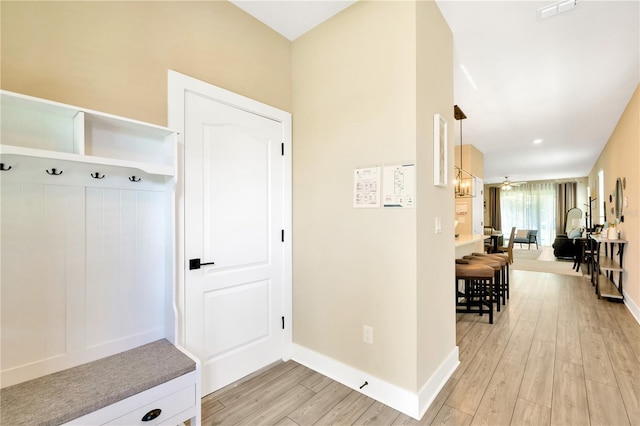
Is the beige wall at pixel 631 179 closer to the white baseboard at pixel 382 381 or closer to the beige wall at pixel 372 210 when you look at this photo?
the beige wall at pixel 372 210

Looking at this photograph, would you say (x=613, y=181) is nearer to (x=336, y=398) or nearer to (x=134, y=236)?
(x=336, y=398)

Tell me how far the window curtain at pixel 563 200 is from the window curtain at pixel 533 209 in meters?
0.14

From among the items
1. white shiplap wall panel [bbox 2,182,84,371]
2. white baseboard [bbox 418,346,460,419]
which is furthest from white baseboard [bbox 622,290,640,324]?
white shiplap wall panel [bbox 2,182,84,371]

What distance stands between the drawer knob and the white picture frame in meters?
2.09

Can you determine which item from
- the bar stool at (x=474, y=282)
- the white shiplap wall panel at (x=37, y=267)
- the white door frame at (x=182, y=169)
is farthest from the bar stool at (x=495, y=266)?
the white shiplap wall panel at (x=37, y=267)

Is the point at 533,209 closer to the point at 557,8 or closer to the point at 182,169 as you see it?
the point at 557,8

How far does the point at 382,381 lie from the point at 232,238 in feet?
4.77

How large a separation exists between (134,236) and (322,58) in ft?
6.25

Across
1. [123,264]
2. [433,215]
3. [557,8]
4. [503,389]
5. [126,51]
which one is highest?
[557,8]

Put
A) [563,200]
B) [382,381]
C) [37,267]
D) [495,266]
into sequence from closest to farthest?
[37,267], [382,381], [495,266], [563,200]

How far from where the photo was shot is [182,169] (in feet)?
6.23

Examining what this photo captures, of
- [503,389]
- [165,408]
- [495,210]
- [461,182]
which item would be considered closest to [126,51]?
[165,408]

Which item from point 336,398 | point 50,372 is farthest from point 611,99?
point 50,372

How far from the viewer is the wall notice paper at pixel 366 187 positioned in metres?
2.05
